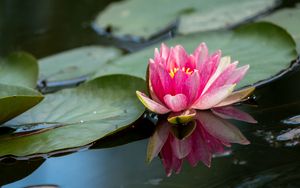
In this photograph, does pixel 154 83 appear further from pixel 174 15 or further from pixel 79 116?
pixel 174 15

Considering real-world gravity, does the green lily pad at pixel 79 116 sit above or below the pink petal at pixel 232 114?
above

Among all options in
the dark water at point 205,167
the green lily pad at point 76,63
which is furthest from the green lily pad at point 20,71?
A: the dark water at point 205,167

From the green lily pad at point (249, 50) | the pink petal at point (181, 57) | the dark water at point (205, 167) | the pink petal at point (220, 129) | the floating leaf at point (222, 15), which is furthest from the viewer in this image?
the floating leaf at point (222, 15)

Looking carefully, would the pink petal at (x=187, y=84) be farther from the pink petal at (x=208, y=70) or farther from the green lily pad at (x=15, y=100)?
the green lily pad at (x=15, y=100)

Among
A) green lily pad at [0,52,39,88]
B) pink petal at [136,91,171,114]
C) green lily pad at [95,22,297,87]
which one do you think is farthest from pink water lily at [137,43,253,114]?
green lily pad at [0,52,39,88]

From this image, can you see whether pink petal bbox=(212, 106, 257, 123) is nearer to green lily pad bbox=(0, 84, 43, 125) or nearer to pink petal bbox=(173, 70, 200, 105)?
pink petal bbox=(173, 70, 200, 105)

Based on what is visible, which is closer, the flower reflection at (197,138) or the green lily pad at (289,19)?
the flower reflection at (197,138)
